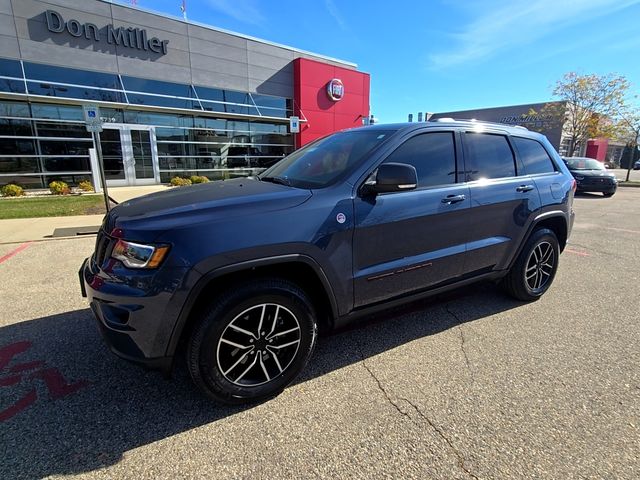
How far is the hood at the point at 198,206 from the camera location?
7.06ft

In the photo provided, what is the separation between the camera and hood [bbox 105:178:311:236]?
215 centimetres

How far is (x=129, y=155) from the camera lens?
16.2 metres

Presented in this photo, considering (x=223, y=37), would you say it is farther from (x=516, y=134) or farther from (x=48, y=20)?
(x=516, y=134)

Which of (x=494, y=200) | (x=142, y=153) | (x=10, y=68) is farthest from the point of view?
(x=142, y=153)

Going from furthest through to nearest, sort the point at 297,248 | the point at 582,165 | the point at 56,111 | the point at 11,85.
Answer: the point at 582,165 < the point at 56,111 < the point at 11,85 < the point at 297,248

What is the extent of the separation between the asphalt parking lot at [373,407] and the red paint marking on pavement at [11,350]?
0.05ft

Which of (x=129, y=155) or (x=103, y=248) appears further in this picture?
(x=129, y=155)

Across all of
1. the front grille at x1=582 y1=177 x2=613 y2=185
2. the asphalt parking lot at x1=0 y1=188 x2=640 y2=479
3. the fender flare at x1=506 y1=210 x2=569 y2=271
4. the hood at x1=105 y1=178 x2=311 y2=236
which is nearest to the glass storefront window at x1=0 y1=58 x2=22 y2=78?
the asphalt parking lot at x1=0 y1=188 x2=640 y2=479

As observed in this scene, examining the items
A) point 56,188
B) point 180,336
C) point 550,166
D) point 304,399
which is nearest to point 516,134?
point 550,166

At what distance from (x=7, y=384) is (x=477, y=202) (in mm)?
3978

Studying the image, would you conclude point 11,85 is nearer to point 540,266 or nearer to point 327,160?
point 327,160

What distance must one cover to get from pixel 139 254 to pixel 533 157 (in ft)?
13.2

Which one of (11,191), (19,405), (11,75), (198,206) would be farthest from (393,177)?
(11,75)

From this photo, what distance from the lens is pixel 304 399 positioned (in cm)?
245
